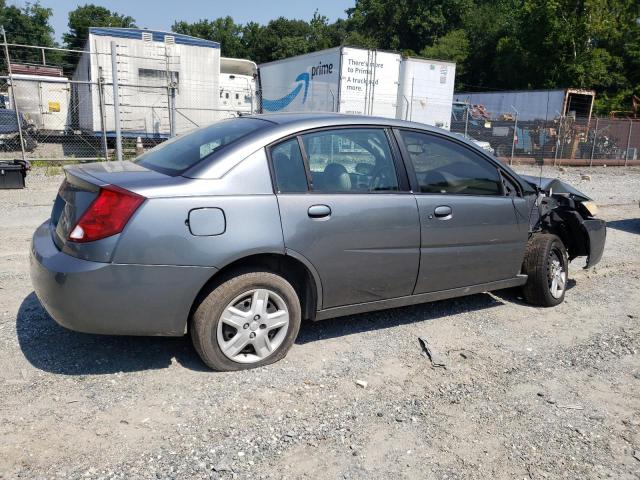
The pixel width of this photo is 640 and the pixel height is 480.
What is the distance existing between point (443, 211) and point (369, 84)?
1441 centimetres

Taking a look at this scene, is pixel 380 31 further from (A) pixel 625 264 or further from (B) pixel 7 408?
(B) pixel 7 408

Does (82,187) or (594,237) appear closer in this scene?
(82,187)

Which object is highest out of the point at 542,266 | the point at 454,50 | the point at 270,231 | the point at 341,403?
the point at 454,50

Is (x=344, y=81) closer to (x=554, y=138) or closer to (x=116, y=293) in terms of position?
(x=554, y=138)

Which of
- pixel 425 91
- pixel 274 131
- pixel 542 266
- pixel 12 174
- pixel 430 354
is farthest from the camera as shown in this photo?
pixel 425 91

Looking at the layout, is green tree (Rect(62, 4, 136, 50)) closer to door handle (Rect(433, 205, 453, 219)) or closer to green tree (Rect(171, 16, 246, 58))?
green tree (Rect(171, 16, 246, 58))

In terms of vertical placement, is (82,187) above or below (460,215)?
above

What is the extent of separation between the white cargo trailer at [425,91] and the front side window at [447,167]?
13776mm

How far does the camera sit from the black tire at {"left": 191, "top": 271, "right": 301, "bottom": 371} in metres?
3.36

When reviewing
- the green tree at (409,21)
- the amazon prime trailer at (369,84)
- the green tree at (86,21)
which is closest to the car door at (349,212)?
the amazon prime trailer at (369,84)

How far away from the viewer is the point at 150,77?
17156 mm

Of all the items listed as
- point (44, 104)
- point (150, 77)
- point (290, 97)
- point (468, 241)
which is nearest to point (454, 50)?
point (290, 97)

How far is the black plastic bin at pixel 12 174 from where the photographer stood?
10.2m

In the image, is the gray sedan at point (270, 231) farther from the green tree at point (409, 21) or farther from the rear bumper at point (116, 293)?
the green tree at point (409, 21)
